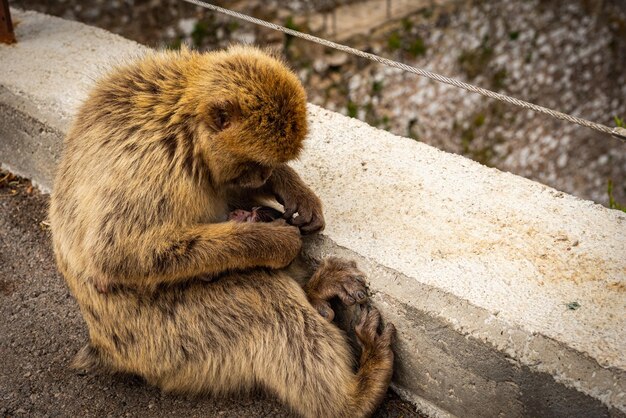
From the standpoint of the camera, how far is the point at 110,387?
3.06m

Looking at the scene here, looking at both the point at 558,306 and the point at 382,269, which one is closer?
the point at 558,306

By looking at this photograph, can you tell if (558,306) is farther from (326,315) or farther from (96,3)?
(96,3)

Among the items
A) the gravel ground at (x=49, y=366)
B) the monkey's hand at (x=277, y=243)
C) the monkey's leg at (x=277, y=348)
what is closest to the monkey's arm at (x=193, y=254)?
the monkey's hand at (x=277, y=243)

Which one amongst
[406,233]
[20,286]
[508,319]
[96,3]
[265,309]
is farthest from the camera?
[96,3]

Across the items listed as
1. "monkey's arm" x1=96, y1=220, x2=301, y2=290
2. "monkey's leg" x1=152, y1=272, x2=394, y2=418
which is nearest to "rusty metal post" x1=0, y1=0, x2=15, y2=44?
"monkey's arm" x1=96, y1=220, x2=301, y2=290

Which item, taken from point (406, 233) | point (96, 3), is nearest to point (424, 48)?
point (96, 3)

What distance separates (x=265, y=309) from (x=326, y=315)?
259 millimetres

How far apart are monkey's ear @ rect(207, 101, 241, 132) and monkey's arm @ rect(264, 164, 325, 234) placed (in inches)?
18.9

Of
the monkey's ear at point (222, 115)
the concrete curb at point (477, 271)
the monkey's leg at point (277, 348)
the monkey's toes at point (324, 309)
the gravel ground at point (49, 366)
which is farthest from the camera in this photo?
the gravel ground at point (49, 366)

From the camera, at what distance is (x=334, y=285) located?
9.07ft

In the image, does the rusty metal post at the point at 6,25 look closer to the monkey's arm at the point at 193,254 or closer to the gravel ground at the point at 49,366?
the gravel ground at the point at 49,366

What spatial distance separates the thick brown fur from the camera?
2.54 meters

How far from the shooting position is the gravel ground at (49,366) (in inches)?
115

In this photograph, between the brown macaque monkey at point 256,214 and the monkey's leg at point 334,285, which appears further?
the brown macaque monkey at point 256,214
